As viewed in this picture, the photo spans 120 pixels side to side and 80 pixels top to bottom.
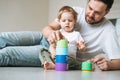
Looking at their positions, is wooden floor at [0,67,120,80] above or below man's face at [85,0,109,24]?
below

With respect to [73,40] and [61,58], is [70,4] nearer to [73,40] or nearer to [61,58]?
[73,40]

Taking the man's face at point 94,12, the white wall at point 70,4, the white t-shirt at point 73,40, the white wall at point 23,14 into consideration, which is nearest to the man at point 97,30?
the man's face at point 94,12

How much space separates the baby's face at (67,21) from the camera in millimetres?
1644

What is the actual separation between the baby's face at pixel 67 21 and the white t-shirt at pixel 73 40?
36mm

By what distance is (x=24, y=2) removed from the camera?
3.24 metres

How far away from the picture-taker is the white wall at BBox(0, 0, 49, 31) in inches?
124

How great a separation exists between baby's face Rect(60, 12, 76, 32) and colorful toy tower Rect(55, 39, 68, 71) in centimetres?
29

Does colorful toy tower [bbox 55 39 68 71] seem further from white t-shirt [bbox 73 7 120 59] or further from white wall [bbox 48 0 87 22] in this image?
white wall [bbox 48 0 87 22]

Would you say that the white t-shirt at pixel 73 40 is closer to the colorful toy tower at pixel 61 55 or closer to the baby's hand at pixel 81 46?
the baby's hand at pixel 81 46

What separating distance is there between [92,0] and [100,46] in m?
0.33

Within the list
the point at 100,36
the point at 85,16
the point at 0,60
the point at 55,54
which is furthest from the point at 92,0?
the point at 0,60

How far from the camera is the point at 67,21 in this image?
1657 millimetres

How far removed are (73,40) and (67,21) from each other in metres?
0.14

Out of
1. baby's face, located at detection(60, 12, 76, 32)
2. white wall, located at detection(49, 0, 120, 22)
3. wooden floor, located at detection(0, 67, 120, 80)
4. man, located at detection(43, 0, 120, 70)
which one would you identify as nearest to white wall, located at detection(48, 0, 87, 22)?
white wall, located at detection(49, 0, 120, 22)
